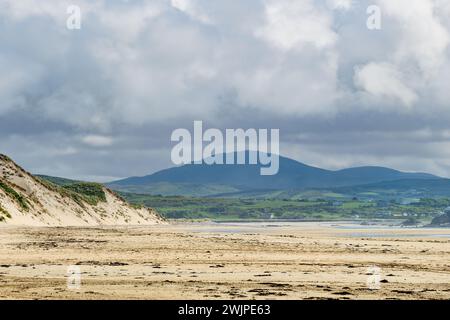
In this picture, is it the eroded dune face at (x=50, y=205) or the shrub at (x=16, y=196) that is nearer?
the eroded dune face at (x=50, y=205)

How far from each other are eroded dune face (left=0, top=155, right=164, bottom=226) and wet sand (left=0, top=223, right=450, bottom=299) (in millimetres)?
41959

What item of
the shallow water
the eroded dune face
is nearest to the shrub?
the eroded dune face

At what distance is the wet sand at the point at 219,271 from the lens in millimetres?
28469

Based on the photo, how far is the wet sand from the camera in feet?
93.4

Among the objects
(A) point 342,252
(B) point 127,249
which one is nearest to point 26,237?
(B) point 127,249

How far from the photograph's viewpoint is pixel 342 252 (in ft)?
161

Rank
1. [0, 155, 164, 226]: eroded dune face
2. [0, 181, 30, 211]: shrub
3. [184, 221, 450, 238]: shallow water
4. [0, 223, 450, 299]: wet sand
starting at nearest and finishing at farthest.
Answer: [0, 223, 450, 299]: wet sand < [184, 221, 450, 238]: shallow water < [0, 155, 164, 226]: eroded dune face < [0, 181, 30, 211]: shrub

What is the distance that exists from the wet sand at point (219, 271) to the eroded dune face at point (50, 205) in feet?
Result: 138

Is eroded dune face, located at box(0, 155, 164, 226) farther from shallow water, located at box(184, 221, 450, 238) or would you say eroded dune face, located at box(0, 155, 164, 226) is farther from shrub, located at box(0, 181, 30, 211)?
shallow water, located at box(184, 221, 450, 238)

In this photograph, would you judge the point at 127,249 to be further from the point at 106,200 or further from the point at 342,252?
the point at 106,200

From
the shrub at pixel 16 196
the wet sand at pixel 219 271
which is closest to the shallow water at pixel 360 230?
the shrub at pixel 16 196

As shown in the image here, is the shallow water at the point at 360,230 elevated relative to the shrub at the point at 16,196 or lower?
lower

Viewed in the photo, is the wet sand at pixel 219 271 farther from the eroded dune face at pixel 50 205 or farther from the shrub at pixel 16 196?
the shrub at pixel 16 196
